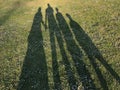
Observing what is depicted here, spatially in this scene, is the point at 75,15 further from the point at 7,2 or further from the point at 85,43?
the point at 7,2

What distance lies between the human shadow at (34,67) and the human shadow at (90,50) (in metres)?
4.23

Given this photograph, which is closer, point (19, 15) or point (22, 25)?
point (22, 25)

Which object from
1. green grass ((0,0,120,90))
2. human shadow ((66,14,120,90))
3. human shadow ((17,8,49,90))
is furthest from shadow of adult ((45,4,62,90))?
human shadow ((66,14,120,90))

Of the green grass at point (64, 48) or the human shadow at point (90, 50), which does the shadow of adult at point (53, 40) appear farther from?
the human shadow at point (90, 50)

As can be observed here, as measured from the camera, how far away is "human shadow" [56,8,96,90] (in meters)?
19.3

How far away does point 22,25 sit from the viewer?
32156mm

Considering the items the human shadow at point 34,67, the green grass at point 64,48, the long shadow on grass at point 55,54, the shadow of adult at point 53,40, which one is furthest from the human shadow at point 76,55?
the human shadow at point 34,67

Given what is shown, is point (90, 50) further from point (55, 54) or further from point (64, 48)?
point (55, 54)

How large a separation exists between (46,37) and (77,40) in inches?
149

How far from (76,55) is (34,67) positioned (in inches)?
169

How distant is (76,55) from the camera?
76.4 feet

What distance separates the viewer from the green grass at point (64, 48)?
19953mm

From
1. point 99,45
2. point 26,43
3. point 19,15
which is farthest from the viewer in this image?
point 19,15

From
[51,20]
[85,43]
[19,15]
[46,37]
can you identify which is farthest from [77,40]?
[19,15]
